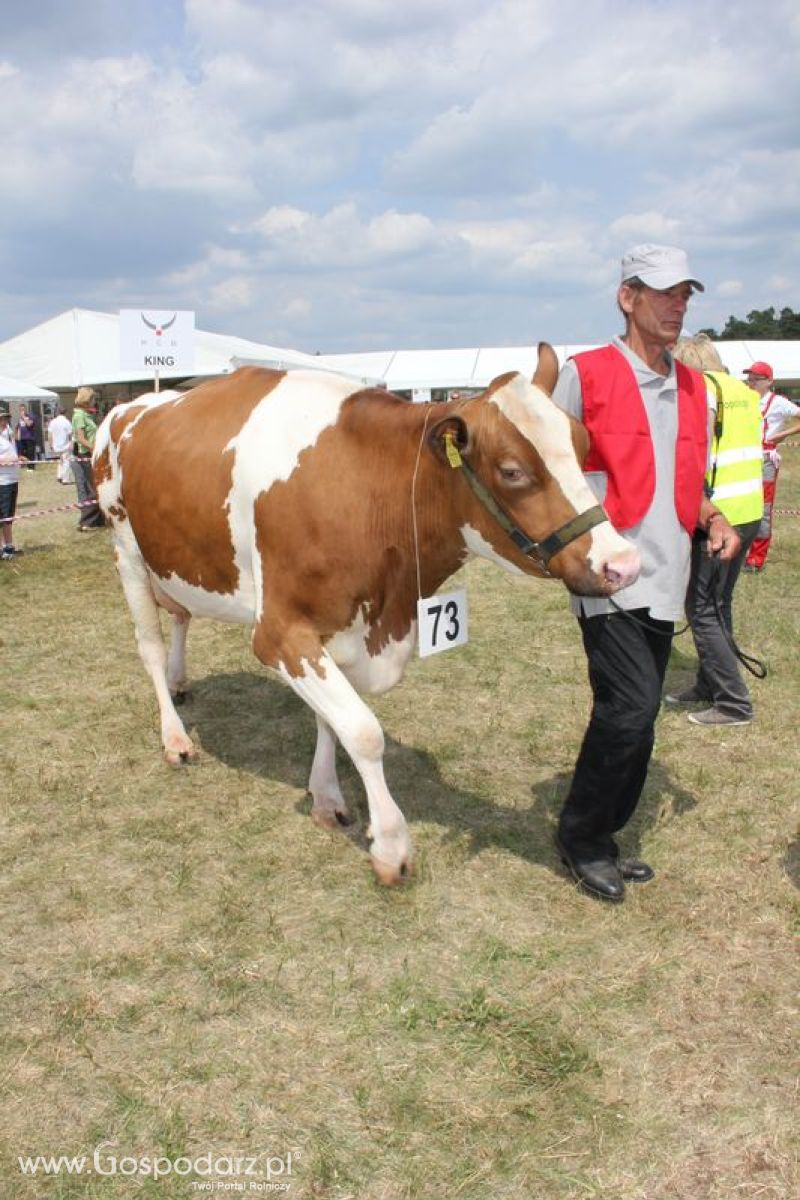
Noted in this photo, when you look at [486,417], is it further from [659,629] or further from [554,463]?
[659,629]

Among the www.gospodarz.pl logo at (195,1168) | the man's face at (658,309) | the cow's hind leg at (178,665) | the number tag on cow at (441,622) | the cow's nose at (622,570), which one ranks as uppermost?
the man's face at (658,309)

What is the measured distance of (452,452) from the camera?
312 centimetres

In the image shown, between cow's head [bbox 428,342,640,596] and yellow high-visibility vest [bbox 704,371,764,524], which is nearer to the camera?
cow's head [bbox 428,342,640,596]

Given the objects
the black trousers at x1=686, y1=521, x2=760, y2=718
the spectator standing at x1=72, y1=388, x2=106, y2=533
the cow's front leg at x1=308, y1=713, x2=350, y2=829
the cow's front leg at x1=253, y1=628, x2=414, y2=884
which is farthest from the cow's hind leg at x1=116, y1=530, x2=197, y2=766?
the spectator standing at x1=72, y1=388, x2=106, y2=533

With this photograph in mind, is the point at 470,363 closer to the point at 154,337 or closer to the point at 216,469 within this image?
the point at 154,337

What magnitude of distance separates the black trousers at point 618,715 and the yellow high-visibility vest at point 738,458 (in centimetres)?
201

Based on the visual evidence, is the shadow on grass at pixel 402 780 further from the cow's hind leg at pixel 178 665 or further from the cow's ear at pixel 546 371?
the cow's ear at pixel 546 371

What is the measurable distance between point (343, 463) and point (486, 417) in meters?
0.74

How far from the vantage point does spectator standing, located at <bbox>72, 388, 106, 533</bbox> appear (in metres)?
13.0

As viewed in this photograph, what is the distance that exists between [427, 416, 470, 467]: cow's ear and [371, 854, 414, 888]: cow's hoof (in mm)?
1592

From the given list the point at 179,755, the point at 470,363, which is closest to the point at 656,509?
the point at 179,755

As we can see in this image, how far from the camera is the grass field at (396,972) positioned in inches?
93.7

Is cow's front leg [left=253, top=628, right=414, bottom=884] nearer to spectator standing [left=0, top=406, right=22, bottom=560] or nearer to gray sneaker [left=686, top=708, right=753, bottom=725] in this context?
gray sneaker [left=686, top=708, right=753, bottom=725]

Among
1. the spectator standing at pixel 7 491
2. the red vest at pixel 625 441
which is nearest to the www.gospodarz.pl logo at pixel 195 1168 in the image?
the red vest at pixel 625 441
